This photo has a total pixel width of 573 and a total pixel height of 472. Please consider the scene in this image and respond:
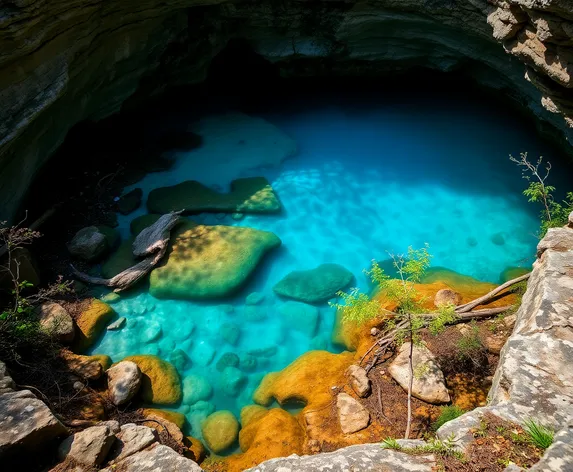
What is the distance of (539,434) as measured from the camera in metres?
2.96

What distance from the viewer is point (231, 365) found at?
6.61m

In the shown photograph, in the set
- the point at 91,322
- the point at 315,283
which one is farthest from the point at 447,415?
the point at 91,322

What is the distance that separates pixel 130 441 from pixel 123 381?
1416 millimetres

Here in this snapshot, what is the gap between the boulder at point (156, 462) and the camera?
13.0 feet

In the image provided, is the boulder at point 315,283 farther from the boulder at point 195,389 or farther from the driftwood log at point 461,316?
the boulder at point 195,389

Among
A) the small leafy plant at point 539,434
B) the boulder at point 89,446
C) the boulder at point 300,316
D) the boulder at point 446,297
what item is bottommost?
the boulder at point 300,316

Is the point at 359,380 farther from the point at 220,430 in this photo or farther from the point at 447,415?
the point at 220,430

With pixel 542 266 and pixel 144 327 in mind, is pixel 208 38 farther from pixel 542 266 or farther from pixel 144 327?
pixel 542 266

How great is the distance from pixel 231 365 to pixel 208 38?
804 centimetres

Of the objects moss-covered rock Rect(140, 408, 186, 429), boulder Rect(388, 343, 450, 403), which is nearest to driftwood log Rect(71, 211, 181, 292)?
moss-covered rock Rect(140, 408, 186, 429)

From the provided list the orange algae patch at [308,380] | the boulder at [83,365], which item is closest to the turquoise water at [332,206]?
the orange algae patch at [308,380]

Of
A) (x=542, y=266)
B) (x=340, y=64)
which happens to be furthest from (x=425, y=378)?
(x=340, y=64)

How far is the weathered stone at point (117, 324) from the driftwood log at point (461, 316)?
12.8 feet

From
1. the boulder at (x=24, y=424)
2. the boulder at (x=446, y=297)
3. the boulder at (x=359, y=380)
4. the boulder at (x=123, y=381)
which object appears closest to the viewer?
the boulder at (x=24, y=424)
